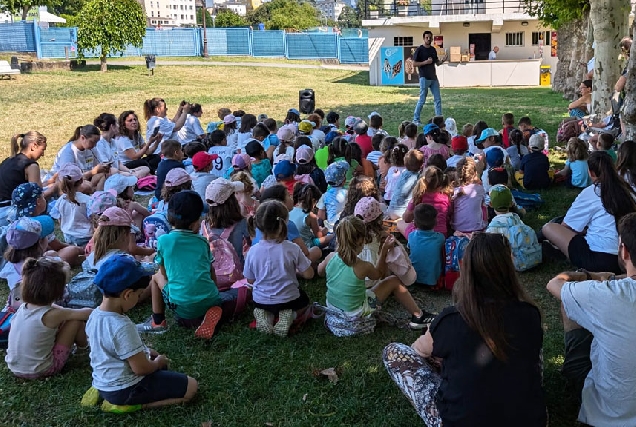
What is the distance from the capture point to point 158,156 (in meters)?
9.59

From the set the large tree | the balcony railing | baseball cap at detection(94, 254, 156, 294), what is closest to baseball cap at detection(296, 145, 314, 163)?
baseball cap at detection(94, 254, 156, 294)

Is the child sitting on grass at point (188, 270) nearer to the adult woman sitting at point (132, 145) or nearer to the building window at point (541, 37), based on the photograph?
the adult woman sitting at point (132, 145)

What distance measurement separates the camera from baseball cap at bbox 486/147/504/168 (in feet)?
24.6

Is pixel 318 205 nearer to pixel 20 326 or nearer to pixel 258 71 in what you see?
pixel 20 326

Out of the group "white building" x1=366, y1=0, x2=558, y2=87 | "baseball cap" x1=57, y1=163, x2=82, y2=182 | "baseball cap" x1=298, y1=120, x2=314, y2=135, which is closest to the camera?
"baseball cap" x1=57, y1=163, x2=82, y2=182

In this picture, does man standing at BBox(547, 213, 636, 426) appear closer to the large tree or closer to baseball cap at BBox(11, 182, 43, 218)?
baseball cap at BBox(11, 182, 43, 218)

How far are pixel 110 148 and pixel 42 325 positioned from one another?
539 centimetres

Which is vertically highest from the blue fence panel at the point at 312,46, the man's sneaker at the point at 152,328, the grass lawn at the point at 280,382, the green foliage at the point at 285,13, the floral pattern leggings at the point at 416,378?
the green foliage at the point at 285,13

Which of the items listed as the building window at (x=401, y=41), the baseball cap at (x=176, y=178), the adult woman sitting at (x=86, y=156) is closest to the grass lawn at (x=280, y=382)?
the baseball cap at (x=176, y=178)

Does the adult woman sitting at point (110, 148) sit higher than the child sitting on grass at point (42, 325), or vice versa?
the adult woman sitting at point (110, 148)

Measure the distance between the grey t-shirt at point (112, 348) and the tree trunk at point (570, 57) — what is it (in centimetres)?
1823

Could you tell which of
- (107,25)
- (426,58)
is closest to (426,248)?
(426,58)

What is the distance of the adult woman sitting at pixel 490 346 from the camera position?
2.73 m

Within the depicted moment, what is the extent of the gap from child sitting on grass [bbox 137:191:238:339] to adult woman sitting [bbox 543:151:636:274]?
2881mm
